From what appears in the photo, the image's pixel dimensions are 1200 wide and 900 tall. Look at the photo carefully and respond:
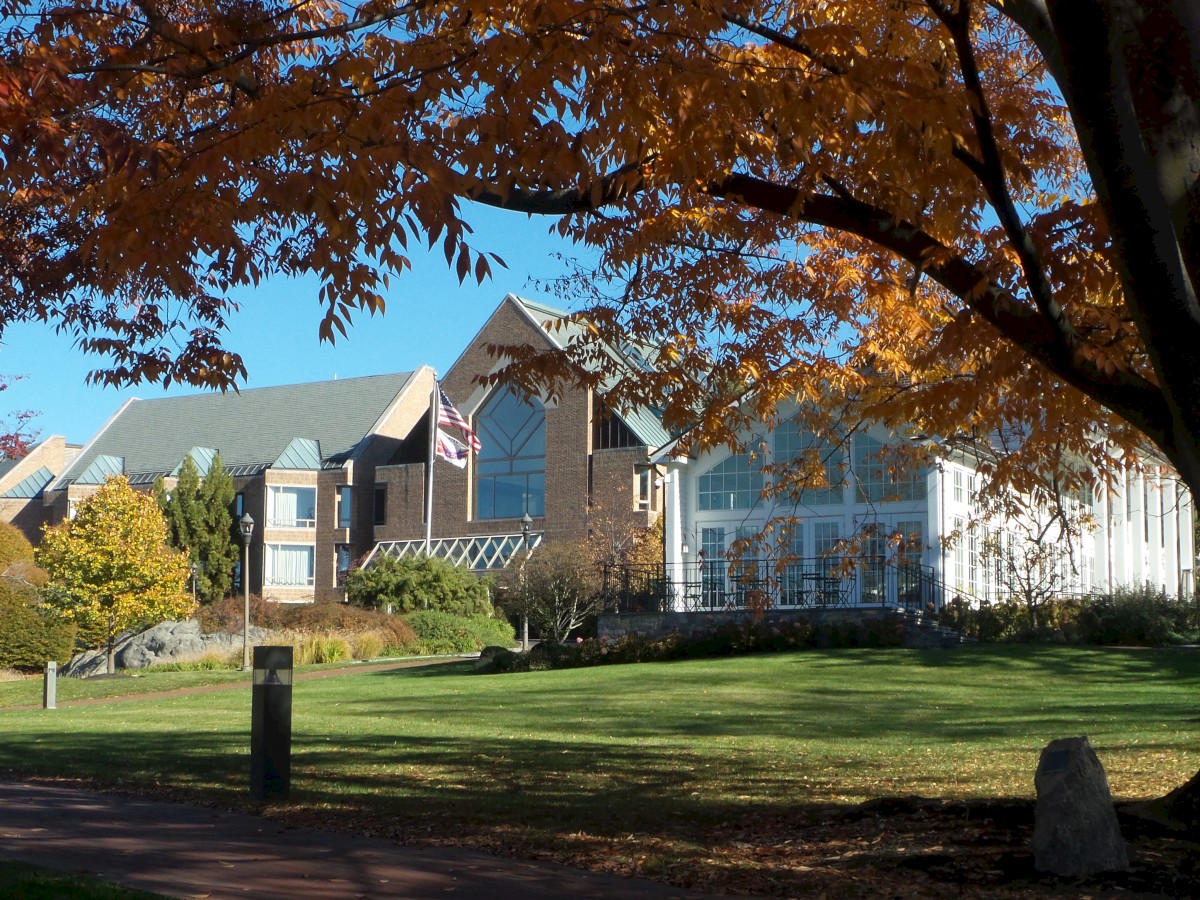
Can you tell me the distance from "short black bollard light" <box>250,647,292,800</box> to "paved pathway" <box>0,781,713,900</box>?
1.47 ft

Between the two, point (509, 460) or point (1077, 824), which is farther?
point (509, 460)

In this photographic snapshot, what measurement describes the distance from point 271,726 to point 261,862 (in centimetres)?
237

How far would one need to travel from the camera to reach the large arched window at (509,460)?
49.8 meters

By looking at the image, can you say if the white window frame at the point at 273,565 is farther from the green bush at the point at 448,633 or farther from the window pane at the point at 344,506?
the green bush at the point at 448,633

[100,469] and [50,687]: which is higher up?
[100,469]

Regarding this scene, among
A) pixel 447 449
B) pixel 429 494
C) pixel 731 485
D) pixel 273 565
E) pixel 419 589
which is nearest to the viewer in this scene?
pixel 731 485

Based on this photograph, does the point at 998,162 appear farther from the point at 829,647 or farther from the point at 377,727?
the point at 829,647

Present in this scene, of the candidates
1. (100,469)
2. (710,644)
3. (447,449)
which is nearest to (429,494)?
(447,449)

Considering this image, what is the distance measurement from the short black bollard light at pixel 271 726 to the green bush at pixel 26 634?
2372cm

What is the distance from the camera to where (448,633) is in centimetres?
3784

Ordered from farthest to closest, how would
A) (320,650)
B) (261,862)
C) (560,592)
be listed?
(560,592), (320,650), (261,862)

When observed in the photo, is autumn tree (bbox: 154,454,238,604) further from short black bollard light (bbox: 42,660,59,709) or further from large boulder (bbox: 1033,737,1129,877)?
large boulder (bbox: 1033,737,1129,877)

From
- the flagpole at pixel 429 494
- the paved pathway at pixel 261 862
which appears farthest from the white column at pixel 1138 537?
the paved pathway at pixel 261 862

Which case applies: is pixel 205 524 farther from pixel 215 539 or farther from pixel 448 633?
pixel 448 633
